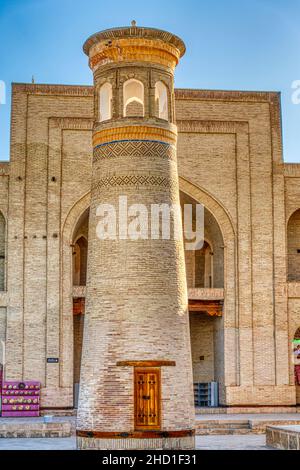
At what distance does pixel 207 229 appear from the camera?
2525cm

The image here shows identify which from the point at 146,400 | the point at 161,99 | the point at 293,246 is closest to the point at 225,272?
the point at 293,246

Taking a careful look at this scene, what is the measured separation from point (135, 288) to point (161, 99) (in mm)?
3418

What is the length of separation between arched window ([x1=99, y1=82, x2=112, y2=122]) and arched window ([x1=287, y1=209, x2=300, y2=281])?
9863 mm

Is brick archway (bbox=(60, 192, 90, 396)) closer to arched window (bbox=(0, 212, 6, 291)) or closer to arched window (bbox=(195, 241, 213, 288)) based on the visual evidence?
arched window (bbox=(0, 212, 6, 291))

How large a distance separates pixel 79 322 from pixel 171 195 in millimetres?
9275

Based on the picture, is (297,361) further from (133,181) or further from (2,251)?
(133,181)

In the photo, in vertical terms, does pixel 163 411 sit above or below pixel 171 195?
below

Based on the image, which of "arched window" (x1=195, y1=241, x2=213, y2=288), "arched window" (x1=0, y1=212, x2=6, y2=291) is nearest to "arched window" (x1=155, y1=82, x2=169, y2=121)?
"arched window" (x1=0, y1=212, x2=6, y2=291)

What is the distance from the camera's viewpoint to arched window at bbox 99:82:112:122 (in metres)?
16.9

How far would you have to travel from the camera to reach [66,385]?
76.5 feet

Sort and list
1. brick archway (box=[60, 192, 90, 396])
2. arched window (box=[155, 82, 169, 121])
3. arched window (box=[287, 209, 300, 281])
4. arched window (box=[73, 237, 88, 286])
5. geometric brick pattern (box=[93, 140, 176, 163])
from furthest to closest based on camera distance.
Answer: arched window (box=[287, 209, 300, 281]) < arched window (box=[73, 237, 88, 286]) < brick archway (box=[60, 192, 90, 396]) < arched window (box=[155, 82, 169, 121]) < geometric brick pattern (box=[93, 140, 176, 163])
